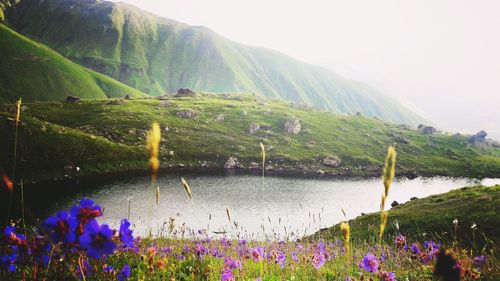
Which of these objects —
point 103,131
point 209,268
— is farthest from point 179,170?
point 209,268

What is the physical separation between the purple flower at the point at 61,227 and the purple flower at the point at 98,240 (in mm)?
98

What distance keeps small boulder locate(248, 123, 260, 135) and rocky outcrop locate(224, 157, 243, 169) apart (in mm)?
36482

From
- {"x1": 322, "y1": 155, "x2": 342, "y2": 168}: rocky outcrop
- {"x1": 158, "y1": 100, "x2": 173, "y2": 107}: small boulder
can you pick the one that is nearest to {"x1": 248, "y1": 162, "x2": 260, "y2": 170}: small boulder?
{"x1": 322, "y1": 155, "x2": 342, "y2": 168}: rocky outcrop

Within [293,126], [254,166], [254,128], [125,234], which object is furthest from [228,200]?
[293,126]

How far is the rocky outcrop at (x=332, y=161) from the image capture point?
137m

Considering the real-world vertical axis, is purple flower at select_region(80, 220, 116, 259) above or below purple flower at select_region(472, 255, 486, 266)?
above

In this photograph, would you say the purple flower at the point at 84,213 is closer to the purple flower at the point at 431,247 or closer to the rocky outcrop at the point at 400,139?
the purple flower at the point at 431,247

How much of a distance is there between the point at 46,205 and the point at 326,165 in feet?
336

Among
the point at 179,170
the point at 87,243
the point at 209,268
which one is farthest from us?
the point at 179,170

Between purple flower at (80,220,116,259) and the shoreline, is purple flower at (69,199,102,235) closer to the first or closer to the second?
purple flower at (80,220,116,259)

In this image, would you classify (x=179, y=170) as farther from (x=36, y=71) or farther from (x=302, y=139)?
(x=36, y=71)

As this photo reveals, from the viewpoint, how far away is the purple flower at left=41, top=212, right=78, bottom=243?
8.19 ft

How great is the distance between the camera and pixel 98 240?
2562 mm

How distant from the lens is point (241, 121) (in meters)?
167
